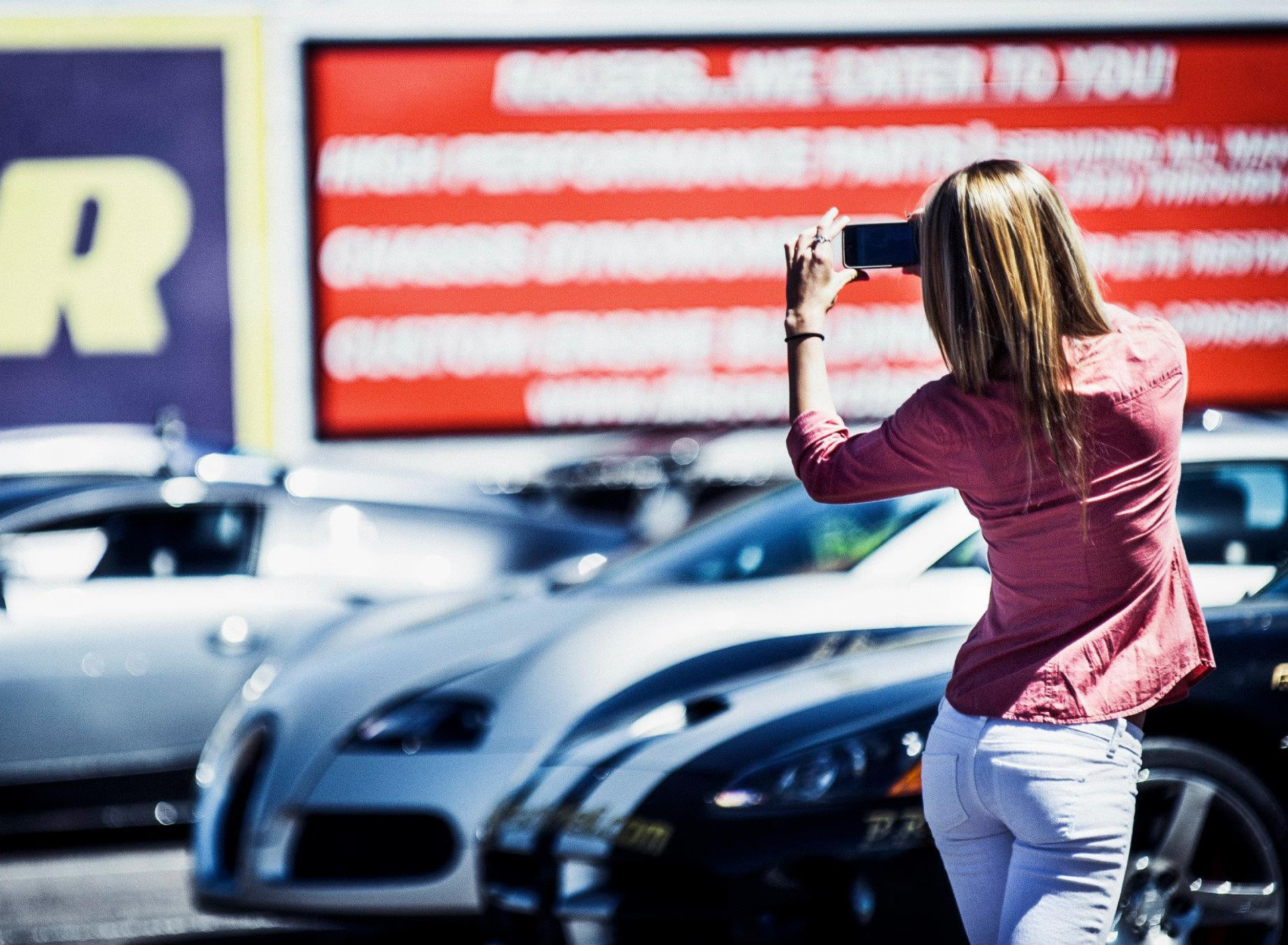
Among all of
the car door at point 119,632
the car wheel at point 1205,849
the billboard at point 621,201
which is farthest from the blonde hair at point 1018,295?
the billboard at point 621,201

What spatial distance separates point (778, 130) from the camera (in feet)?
30.1

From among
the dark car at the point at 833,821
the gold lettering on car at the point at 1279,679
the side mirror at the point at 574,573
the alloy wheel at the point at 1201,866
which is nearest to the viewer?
the dark car at the point at 833,821

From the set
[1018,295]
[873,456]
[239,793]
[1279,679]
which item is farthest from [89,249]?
[1018,295]

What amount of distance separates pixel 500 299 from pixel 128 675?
4.23 m

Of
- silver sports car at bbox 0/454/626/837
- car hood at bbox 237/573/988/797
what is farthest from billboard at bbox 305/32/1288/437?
car hood at bbox 237/573/988/797

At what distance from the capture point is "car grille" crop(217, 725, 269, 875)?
13.7 feet

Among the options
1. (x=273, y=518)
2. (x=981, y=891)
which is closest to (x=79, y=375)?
(x=273, y=518)

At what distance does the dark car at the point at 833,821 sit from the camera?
301cm

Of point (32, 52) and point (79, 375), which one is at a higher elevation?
point (32, 52)

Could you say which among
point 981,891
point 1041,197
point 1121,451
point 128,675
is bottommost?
point 128,675

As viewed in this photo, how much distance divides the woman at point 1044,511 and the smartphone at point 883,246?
7cm

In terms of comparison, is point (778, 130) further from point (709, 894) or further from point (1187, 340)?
point (709, 894)

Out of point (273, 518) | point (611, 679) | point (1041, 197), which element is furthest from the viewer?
point (273, 518)

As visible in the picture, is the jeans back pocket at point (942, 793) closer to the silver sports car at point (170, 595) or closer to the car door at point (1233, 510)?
the car door at point (1233, 510)
